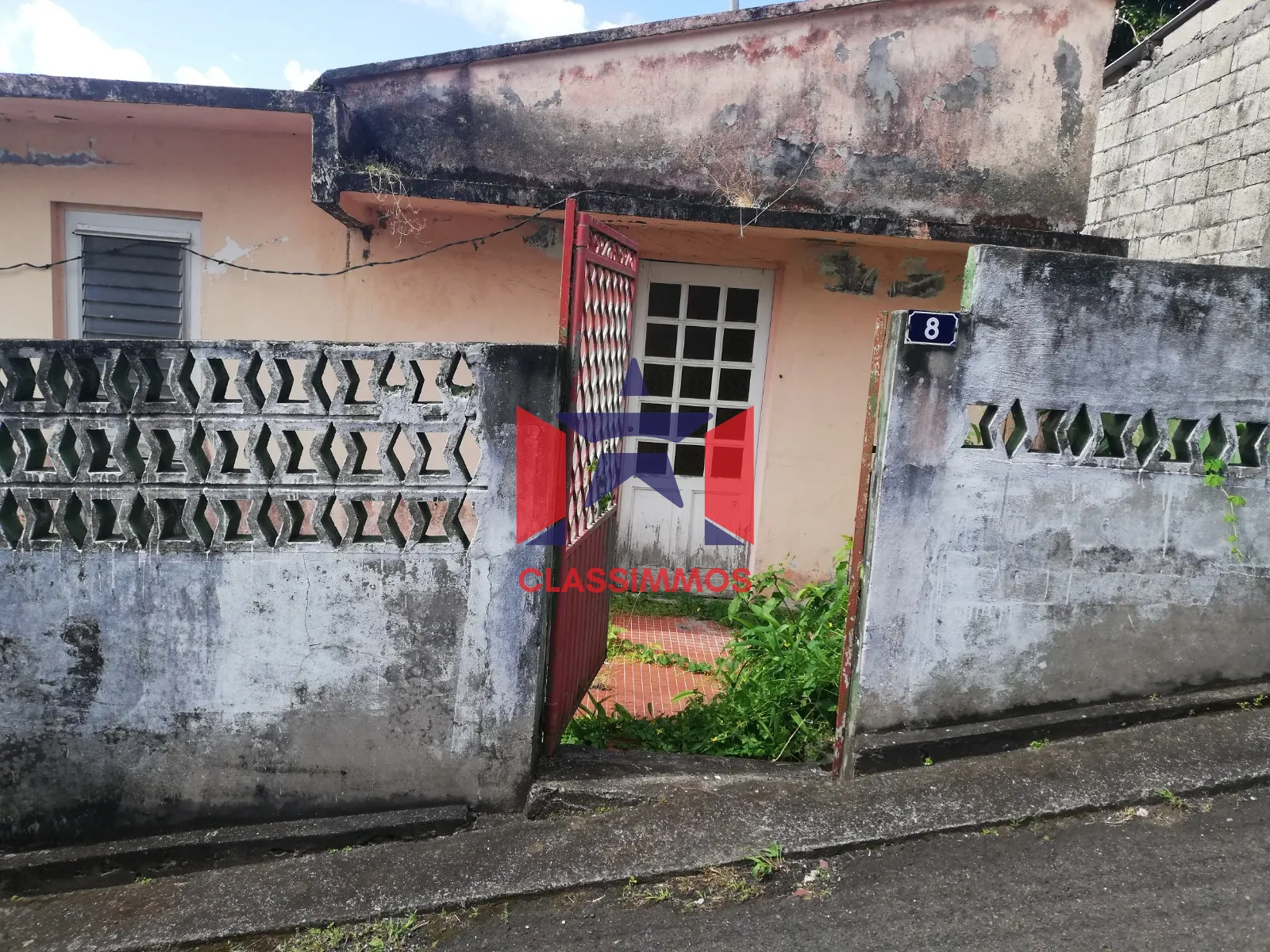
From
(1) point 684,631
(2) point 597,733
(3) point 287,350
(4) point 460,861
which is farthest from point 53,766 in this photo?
(1) point 684,631

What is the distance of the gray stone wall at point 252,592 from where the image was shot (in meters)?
2.85

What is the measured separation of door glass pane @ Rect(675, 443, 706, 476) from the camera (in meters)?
6.09

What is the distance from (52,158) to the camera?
5438 mm

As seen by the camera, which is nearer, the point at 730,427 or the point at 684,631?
the point at 684,631

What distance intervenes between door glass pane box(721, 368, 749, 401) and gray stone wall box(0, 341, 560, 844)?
3.28m

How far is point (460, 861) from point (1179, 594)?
8.78ft

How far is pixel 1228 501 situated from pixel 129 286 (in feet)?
20.0

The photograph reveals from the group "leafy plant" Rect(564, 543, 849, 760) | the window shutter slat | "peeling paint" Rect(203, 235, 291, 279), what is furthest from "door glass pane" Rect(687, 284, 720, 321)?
the window shutter slat

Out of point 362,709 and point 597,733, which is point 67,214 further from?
point 597,733

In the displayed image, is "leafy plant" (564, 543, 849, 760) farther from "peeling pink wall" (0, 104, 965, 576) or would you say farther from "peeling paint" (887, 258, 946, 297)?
"peeling paint" (887, 258, 946, 297)

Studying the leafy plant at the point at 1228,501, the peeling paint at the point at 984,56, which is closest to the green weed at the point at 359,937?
the leafy plant at the point at 1228,501

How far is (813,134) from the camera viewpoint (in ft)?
17.1

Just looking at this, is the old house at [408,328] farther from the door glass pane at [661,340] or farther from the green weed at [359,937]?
the green weed at [359,937]

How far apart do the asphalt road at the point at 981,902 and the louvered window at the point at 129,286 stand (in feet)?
15.3
